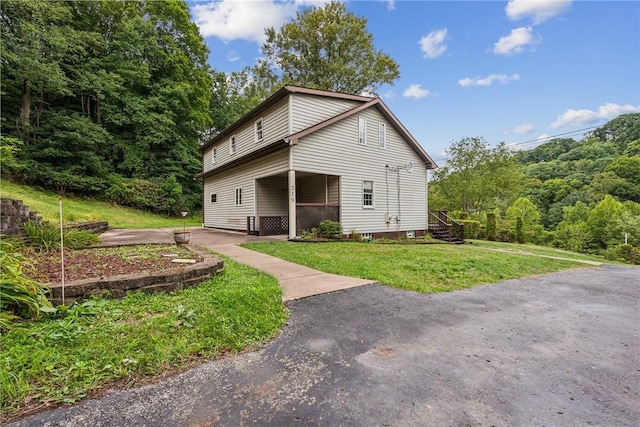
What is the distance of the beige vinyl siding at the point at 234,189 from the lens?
12.3 metres

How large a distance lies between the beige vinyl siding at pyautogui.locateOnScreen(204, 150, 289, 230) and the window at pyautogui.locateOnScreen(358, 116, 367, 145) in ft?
12.9

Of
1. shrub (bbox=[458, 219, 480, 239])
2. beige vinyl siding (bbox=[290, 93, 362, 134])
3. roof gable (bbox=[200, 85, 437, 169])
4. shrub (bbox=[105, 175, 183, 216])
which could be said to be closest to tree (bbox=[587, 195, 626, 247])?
shrub (bbox=[458, 219, 480, 239])

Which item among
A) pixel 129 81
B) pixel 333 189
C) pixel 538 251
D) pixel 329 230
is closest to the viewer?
pixel 329 230


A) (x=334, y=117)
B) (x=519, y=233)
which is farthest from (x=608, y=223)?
(x=334, y=117)

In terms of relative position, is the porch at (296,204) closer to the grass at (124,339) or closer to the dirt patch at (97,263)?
the dirt patch at (97,263)

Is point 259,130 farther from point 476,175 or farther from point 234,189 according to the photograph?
point 476,175

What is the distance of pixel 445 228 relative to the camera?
52.4 feet

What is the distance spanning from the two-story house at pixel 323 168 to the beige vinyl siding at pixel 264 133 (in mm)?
43

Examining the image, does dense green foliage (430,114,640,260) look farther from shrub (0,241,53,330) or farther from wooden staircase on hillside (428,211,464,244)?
shrub (0,241,53,330)

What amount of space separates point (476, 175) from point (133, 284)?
2618 centimetres

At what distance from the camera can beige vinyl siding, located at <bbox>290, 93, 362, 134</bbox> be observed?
458 inches

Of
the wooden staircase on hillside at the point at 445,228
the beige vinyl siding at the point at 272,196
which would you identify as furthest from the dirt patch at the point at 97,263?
the wooden staircase on hillside at the point at 445,228

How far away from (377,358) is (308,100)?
11347 mm

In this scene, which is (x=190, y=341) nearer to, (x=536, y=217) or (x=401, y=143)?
(x=401, y=143)
